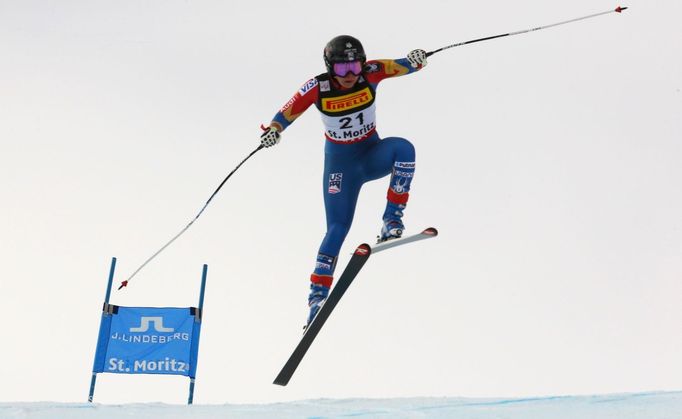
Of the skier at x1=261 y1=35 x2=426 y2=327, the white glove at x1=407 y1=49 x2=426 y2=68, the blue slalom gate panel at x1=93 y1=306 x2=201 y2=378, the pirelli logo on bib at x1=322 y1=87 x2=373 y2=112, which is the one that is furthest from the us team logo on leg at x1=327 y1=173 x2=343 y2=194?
the blue slalom gate panel at x1=93 y1=306 x2=201 y2=378

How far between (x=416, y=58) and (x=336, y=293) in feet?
7.10

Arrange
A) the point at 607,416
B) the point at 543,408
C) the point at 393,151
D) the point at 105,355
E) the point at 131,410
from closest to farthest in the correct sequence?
the point at 607,416, the point at 543,408, the point at 131,410, the point at 393,151, the point at 105,355

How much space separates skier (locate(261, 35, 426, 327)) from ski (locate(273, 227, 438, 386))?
7.9 inches

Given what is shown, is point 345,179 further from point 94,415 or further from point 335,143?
point 94,415

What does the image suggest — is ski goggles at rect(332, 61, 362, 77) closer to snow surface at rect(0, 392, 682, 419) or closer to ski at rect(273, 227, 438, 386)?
ski at rect(273, 227, 438, 386)

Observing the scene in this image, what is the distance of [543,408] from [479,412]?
453mm

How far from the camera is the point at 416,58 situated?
6426 mm

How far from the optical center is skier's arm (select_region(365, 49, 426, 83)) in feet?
20.8

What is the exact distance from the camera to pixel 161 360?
9.56 meters

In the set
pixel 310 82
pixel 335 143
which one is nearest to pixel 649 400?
pixel 335 143

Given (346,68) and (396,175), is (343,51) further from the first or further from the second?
(396,175)

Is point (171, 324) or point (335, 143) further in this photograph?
point (171, 324)

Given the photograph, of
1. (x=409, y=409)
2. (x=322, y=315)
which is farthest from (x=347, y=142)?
(x=409, y=409)

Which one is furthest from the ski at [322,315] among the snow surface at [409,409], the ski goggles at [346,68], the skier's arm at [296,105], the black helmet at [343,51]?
the black helmet at [343,51]
